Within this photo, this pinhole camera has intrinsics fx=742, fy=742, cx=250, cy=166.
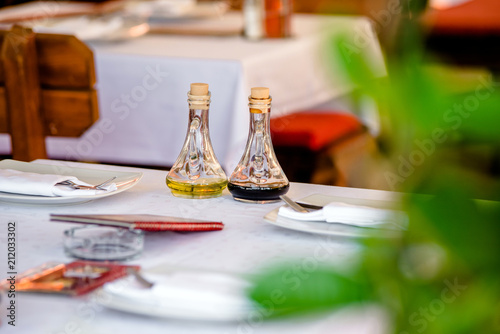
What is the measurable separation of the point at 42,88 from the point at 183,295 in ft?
4.25

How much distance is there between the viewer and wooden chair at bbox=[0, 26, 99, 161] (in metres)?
1.75

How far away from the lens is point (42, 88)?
1.84 m

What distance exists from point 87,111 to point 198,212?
81 cm

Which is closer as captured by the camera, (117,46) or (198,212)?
(198,212)

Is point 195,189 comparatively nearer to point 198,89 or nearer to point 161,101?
point 198,89

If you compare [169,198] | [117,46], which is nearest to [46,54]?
[117,46]

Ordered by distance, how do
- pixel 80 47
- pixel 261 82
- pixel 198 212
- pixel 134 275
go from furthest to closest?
pixel 261 82 < pixel 80 47 < pixel 198 212 < pixel 134 275

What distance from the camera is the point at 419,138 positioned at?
0.20 meters

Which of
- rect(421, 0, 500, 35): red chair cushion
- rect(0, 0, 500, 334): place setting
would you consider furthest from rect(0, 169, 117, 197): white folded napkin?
rect(421, 0, 500, 35): red chair cushion

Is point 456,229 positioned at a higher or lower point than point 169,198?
higher

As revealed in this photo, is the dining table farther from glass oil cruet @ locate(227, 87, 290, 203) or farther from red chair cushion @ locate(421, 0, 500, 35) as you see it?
red chair cushion @ locate(421, 0, 500, 35)

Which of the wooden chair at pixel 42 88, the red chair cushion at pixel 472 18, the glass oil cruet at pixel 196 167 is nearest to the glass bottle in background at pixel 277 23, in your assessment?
the wooden chair at pixel 42 88

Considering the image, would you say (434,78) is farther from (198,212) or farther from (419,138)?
(198,212)

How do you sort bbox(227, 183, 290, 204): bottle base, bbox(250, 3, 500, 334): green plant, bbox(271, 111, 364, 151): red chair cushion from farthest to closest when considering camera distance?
bbox(271, 111, 364, 151): red chair cushion, bbox(227, 183, 290, 204): bottle base, bbox(250, 3, 500, 334): green plant
